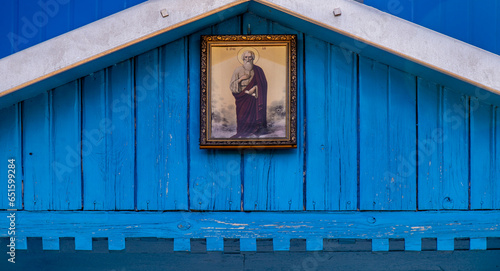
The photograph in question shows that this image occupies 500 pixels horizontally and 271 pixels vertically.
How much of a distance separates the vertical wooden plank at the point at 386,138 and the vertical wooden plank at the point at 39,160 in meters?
1.79

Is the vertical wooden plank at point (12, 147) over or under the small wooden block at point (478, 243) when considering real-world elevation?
over

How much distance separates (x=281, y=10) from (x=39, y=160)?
1.61 m

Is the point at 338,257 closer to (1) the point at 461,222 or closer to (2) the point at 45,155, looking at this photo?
(1) the point at 461,222

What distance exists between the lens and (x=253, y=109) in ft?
9.26

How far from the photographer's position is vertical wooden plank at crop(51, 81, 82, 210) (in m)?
2.88

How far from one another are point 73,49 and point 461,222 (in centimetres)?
226

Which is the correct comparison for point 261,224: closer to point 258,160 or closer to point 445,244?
point 258,160

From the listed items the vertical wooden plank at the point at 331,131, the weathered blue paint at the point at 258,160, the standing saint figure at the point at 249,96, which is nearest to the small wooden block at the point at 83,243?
the weathered blue paint at the point at 258,160

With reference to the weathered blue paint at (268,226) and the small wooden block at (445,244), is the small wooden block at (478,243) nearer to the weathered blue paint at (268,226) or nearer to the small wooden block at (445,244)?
the weathered blue paint at (268,226)

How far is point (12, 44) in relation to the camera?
9.41ft

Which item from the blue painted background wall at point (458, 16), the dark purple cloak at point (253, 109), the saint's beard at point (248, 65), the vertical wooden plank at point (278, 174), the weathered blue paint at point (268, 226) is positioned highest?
the blue painted background wall at point (458, 16)

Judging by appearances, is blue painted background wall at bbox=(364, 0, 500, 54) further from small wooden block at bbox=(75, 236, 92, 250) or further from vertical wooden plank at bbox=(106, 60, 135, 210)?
small wooden block at bbox=(75, 236, 92, 250)

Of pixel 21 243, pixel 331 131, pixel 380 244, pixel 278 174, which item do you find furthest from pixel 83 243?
pixel 380 244

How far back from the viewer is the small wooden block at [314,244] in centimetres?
283
